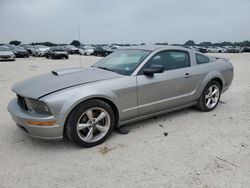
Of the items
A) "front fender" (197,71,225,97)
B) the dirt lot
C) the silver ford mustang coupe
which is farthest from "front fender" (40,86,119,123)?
"front fender" (197,71,225,97)

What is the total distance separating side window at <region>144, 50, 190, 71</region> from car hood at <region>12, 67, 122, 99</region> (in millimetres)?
791

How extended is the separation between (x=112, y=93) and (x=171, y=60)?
146 cm

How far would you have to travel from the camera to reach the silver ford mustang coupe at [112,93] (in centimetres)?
287

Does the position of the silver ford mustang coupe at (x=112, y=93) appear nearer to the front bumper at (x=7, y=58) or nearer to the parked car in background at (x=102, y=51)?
the front bumper at (x=7, y=58)

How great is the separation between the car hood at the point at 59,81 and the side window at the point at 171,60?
79 cm

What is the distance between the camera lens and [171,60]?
4008mm

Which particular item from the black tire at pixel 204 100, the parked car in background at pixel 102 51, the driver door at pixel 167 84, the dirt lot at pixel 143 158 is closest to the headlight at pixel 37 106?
the dirt lot at pixel 143 158

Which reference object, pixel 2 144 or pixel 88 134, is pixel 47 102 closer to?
pixel 88 134

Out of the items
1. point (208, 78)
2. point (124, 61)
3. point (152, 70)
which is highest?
point (124, 61)

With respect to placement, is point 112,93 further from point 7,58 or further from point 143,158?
point 7,58

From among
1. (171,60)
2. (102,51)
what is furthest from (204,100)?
(102,51)

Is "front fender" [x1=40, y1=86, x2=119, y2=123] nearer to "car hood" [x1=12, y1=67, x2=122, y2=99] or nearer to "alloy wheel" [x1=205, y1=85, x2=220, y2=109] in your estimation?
"car hood" [x1=12, y1=67, x2=122, y2=99]

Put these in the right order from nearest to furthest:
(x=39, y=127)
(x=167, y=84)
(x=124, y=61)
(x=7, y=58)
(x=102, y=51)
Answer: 1. (x=39, y=127)
2. (x=167, y=84)
3. (x=124, y=61)
4. (x=7, y=58)
5. (x=102, y=51)

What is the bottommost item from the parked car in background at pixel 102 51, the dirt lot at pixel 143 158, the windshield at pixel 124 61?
the dirt lot at pixel 143 158
